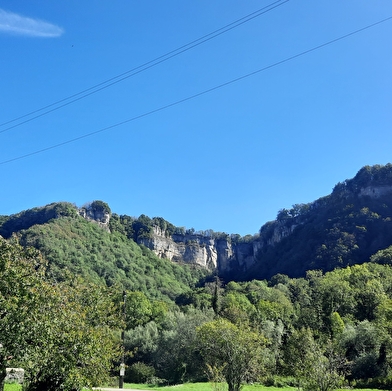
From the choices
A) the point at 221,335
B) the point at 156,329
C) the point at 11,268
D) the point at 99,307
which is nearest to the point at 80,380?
the point at 11,268

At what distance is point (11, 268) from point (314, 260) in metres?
123

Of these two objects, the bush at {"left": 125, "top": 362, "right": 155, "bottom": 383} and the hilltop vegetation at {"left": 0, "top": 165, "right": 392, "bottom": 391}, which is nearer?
the hilltop vegetation at {"left": 0, "top": 165, "right": 392, "bottom": 391}

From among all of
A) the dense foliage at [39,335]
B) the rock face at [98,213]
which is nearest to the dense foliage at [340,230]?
the rock face at [98,213]

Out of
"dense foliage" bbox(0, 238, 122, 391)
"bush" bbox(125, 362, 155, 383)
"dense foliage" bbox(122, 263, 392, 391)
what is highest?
"dense foliage" bbox(0, 238, 122, 391)

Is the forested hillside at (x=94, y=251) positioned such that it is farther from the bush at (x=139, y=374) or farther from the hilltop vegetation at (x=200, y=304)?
the bush at (x=139, y=374)

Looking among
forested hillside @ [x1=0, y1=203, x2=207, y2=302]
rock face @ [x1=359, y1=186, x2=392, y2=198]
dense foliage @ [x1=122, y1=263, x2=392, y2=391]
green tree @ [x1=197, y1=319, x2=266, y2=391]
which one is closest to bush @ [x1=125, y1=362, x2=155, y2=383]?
dense foliage @ [x1=122, y1=263, x2=392, y2=391]

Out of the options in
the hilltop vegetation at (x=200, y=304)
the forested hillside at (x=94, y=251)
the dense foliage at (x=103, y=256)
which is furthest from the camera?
the forested hillside at (x=94, y=251)

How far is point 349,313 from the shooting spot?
203ft

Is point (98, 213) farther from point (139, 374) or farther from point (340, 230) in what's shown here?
point (139, 374)

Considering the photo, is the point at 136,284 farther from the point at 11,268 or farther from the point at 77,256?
the point at 11,268

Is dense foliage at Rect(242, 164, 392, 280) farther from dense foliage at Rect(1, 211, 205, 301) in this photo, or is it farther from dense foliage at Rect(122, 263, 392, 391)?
dense foliage at Rect(1, 211, 205, 301)

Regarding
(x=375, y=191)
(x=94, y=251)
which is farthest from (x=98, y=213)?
(x=375, y=191)

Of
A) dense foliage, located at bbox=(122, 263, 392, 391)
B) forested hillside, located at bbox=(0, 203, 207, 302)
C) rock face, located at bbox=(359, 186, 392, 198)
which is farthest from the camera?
rock face, located at bbox=(359, 186, 392, 198)

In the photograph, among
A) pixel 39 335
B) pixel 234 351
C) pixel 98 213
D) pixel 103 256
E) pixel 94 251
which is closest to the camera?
pixel 39 335
